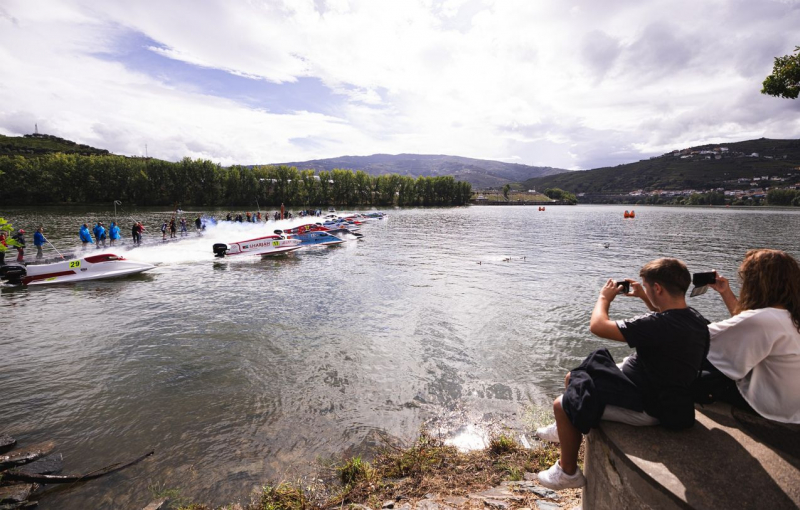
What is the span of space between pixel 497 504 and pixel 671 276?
4.09m

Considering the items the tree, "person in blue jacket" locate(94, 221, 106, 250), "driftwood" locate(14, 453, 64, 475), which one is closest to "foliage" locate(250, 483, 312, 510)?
"driftwood" locate(14, 453, 64, 475)

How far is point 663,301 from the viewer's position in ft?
13.8

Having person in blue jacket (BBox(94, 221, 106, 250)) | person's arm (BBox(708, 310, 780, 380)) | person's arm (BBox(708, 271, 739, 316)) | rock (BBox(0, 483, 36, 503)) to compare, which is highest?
person's arm (BBox(708, 271, 739, 316))

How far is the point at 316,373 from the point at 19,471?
21.9ft

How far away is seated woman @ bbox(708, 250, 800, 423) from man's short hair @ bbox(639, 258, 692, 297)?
19.8 inches

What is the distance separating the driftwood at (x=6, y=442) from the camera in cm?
792

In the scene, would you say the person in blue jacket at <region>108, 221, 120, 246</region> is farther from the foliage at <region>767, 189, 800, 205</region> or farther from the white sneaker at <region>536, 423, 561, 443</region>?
the foliage at <region>767, 189, 800, 205</region>

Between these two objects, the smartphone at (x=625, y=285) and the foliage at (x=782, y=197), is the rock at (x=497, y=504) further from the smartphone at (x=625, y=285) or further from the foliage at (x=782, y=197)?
the foliage at (x=782, y=197)

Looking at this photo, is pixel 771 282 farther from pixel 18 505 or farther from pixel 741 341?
pixel 18 505

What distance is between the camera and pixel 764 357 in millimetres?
3895

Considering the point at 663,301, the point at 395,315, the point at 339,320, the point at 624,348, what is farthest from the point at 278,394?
the point at 624,348

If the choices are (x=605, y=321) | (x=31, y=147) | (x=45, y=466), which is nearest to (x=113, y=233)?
(x=45, y=466)

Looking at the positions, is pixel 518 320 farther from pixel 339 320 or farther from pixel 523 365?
pixel 339 320

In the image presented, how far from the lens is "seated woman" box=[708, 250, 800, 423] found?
151 inches
